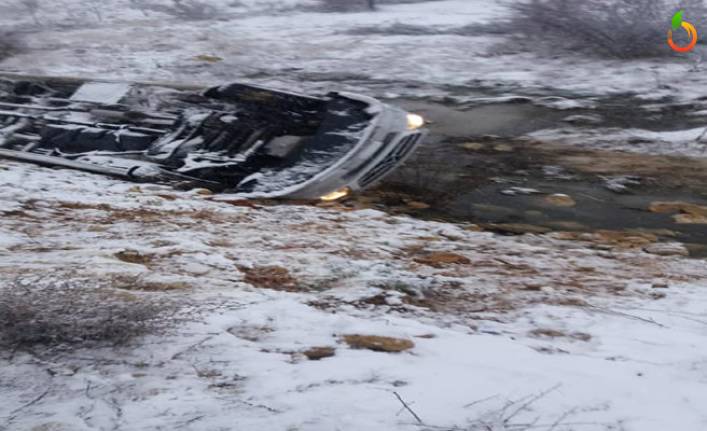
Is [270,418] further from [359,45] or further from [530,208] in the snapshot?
[359,45]

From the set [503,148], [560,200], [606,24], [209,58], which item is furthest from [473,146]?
[209,58]

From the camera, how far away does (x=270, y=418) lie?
2525 mm

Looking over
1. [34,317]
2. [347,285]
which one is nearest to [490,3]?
[347,285]

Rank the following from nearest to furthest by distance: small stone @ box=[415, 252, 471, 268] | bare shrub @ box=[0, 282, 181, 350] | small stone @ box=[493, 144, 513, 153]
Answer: bare shrub @ box=[0, 282, 181, 350] → small stone @ box=[415, 252, 471, 268] → small stone @ box=[493, 144, 513, 153]

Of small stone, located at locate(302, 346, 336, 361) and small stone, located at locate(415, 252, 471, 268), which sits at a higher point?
small stone, located at locate(302, 346, 336, 361)

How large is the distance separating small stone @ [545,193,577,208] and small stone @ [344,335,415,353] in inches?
122

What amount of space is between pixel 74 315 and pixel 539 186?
14.4 ft

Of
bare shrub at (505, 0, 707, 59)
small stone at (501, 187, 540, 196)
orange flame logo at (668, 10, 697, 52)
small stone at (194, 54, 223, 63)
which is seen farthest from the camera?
small stone at (194, 54, 223, 63)

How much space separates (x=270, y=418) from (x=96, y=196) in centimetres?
381

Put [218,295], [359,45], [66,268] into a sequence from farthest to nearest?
[359,45], [66,268], [218,295]

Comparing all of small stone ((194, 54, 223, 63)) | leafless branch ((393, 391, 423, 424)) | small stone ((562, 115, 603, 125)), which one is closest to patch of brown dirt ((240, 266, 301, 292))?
leafless branch ((393, 391, 423, 424))

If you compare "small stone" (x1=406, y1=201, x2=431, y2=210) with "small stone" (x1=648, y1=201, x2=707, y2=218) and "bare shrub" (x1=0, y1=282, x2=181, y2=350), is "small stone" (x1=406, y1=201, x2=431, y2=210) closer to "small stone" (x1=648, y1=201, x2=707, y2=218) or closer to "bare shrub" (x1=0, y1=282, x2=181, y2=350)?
"small stone" (x1=648, y1=201, x2=707, y2=218)

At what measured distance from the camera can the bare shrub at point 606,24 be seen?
1148cm

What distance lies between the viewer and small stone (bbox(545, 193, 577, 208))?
19.1 feet
